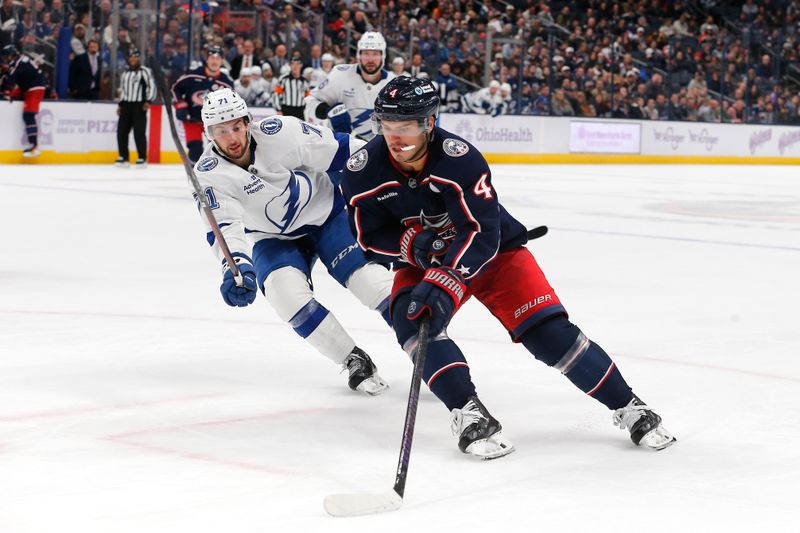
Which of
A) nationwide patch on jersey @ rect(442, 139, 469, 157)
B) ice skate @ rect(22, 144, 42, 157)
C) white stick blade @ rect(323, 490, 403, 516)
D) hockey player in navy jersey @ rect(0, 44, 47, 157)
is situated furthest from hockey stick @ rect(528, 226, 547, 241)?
ice skate @ rect(22, 144, 42, 157)

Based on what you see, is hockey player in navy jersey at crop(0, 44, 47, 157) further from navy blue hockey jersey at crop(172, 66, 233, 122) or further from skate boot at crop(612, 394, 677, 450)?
skate boot at crop(612, 394, 677, 450)

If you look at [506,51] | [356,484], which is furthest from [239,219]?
[506,51]

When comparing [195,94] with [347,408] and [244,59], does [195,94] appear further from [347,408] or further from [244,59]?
[347,408]

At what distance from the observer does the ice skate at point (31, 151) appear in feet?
45.6

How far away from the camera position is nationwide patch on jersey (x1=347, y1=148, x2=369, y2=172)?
10.4 ft

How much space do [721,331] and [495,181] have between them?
28.9 ft

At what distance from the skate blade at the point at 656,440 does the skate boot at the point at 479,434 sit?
0.34 metres

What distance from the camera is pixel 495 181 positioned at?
13695 millimetres

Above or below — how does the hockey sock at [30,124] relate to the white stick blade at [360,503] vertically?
below

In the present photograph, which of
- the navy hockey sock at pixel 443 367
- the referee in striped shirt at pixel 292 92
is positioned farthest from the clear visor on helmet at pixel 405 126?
the referee in striped shirt at pixel 292 92

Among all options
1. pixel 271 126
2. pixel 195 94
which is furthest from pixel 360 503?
pixel 195 94

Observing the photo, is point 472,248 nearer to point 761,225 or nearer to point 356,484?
point 356,484

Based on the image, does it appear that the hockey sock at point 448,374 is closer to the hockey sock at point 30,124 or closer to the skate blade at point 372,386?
the skate blade at point 372,386

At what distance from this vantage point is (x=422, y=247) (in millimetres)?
3189
